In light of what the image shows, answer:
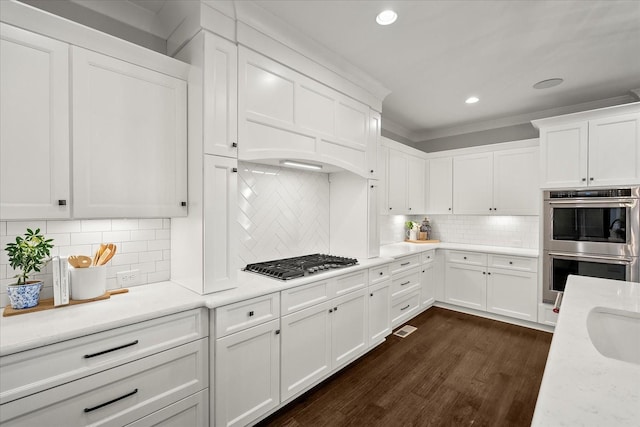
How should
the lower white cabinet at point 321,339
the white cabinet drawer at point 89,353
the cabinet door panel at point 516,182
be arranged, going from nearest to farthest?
1. the white cabinet drawer at point 89,353
2. the lower white cabinet at point 321,339
3. the cabinet door panel at point 516,182

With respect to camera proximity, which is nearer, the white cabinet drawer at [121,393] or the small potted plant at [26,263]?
the white cabinet drawer at [121,393]

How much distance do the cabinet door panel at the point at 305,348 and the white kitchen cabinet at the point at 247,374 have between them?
0.25ft

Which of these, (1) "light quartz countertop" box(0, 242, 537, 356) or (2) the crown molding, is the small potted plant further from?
(2) the crown molding

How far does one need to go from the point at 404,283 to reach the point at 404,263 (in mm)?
250

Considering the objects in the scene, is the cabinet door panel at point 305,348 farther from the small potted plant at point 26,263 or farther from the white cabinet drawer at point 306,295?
the small potted plant at point 26,263

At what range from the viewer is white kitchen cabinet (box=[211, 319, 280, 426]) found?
175 cm

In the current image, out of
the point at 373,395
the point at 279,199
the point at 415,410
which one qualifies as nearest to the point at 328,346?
the point at 373,395

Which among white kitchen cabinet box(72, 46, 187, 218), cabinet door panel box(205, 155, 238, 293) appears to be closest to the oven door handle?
cabinet door panel box(205, 155, 238, 293)

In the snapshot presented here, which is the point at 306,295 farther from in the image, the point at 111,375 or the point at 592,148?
the point at 592,148

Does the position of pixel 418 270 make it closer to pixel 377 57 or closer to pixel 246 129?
pixel 377 57

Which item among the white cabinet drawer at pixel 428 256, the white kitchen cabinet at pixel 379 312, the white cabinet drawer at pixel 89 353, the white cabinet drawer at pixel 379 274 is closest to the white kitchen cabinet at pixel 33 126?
the white cabinet drawer at pixel 89 353

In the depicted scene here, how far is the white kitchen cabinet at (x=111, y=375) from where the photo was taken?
122cm

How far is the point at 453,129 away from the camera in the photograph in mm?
4844

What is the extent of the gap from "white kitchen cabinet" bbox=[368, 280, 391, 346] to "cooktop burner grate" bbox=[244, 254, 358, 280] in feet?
1.63
